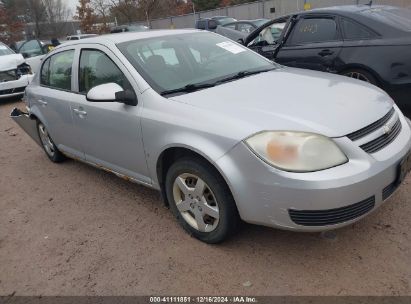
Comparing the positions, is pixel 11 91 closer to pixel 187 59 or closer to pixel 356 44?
pixel 187 59

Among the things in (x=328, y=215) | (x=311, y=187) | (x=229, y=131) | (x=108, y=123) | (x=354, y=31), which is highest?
(x=354, y=31)

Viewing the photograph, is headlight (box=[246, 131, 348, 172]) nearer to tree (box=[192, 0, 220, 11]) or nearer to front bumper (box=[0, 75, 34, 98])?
front bumper (box=[0, 75, 34, 98])

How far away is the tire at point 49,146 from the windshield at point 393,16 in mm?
4334

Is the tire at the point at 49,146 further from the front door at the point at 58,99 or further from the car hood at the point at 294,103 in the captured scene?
the car hood at the point at 294,103

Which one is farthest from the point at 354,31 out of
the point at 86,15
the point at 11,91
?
the point at 86,15

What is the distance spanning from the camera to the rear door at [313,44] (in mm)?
5246

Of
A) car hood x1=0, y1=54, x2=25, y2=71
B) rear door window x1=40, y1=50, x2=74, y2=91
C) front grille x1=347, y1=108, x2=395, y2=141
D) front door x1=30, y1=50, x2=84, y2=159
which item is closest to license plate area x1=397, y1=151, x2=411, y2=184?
front grille x1=347, y1=108, x2=395, y2=141

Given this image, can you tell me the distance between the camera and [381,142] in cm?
270

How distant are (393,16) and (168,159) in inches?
146

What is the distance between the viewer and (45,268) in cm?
307

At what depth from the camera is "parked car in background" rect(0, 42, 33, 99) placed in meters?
10.3

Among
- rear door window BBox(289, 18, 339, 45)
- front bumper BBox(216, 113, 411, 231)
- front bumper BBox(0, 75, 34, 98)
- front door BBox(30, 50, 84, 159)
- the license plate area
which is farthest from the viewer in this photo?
front bumper BBox(0, 75, 34, 98)

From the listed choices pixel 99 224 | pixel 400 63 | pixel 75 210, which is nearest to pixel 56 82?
pixel 75 210

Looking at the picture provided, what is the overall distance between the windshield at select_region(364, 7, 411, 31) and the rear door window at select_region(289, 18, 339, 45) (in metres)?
0.46
